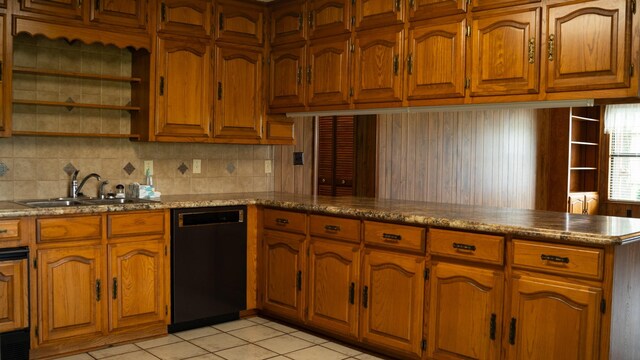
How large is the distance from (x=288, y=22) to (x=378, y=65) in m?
0.99

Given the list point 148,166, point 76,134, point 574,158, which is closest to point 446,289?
point 148,166

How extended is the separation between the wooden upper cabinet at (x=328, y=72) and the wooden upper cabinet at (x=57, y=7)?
62.2 inches

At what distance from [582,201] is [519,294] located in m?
5.38

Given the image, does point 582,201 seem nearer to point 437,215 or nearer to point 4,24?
point 437,215

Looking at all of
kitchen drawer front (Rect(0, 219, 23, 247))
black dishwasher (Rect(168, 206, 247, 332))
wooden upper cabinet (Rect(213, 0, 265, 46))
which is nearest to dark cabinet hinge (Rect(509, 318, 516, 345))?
black dishwasher (Rect(168, 206, 247, 332))

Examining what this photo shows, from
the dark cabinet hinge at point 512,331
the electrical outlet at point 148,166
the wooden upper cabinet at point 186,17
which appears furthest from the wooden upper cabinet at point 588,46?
the electrical outlet at point 148,166

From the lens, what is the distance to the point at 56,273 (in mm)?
3207

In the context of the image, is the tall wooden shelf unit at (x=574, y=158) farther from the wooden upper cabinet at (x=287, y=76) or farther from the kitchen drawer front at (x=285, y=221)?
the kitchen drawer front at (x=285, y=221)

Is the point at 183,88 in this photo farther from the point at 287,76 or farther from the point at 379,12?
the point at 379,12

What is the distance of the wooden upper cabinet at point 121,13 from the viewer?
362cm

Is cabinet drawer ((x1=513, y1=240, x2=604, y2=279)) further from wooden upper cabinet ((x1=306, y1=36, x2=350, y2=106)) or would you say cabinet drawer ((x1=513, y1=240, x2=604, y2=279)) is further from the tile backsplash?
the tile backsplash

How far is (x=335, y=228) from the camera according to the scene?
11.6ft

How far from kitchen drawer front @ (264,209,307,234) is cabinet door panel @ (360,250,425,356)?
23.4 inches

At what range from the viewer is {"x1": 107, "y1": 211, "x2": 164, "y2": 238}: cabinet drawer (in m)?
3.40
